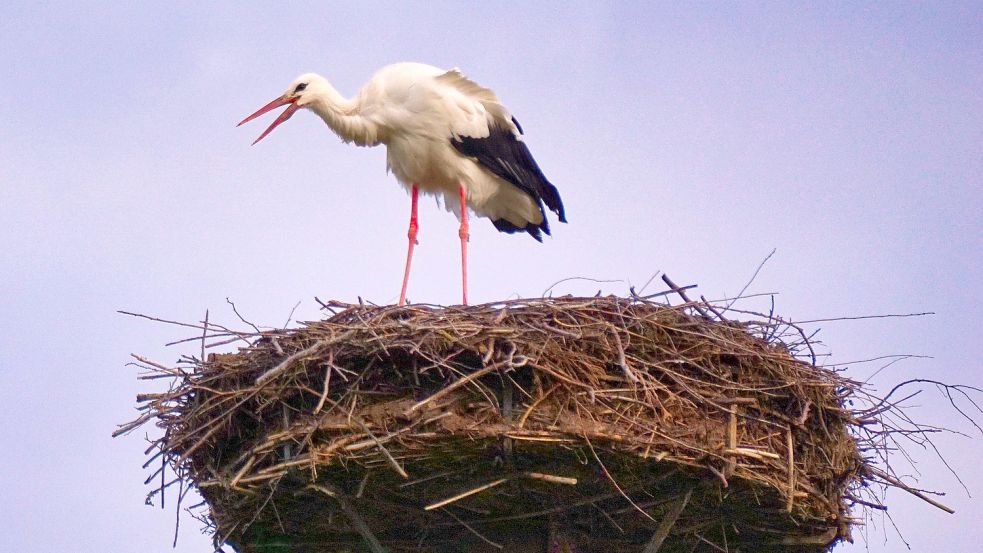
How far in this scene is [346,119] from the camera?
9086 millimetres

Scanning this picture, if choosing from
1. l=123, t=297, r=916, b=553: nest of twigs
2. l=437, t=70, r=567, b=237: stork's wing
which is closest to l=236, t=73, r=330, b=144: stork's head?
l=437, t=70, r=567, b=237: stork's wing

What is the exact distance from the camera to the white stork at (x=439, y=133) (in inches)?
349


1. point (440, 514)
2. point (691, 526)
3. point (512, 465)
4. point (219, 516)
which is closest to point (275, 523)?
point (219, 516)

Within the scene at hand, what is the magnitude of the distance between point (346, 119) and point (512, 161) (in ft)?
3.72

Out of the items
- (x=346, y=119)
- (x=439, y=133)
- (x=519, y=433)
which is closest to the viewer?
(x=519, y=433)

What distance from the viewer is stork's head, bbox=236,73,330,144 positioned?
9266mm

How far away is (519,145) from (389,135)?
2.87 feet

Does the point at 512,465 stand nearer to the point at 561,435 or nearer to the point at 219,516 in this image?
the point at 561,435

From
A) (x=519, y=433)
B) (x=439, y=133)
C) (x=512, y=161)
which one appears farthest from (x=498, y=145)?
(x=519, y=433)

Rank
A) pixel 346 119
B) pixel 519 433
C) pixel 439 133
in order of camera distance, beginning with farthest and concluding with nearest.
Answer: pixel 346 119
pixel 439 133
pixel 519 433

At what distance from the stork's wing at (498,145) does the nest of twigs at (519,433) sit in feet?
8.48

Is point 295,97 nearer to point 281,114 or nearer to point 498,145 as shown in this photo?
point 281,114

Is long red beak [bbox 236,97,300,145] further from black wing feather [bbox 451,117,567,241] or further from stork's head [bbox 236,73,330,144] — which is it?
black wing feather [bbox 451,117,567,241]

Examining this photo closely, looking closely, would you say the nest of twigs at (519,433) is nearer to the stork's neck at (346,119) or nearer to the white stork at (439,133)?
the white stork at (439,133)
